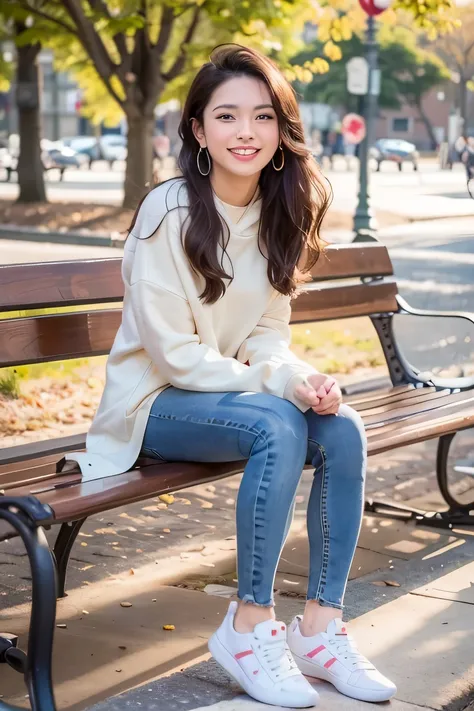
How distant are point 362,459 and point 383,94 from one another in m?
73.7

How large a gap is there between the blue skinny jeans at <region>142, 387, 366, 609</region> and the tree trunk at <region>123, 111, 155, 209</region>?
43.6 ft

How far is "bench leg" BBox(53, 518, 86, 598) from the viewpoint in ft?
12.1

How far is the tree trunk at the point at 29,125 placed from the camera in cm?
2209

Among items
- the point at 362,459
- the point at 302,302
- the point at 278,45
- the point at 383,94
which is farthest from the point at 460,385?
the point at 383,94

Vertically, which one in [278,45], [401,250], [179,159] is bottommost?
[401,250]

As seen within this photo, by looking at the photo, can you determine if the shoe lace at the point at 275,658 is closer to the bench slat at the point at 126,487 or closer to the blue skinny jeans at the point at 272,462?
the blue skinny jeans at the point at 272,462

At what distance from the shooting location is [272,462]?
282 centimetres

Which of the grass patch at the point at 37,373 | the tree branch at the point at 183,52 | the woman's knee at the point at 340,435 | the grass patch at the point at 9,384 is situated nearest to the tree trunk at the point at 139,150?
the tree branch at the point at 183,52

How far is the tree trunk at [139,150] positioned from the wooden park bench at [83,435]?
1147cm

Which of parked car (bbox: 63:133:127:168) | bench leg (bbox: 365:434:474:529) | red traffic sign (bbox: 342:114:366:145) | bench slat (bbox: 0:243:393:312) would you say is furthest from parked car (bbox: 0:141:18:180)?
bench slat (bbox: 0:243:393:312)

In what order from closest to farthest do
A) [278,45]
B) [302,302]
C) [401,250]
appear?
[302,302] < [278,45] < [401,250]

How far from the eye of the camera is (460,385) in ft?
15.5

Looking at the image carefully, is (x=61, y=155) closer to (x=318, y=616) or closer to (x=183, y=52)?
(x=183, y=52)

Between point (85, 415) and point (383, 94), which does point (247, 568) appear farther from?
point (383, 94)
